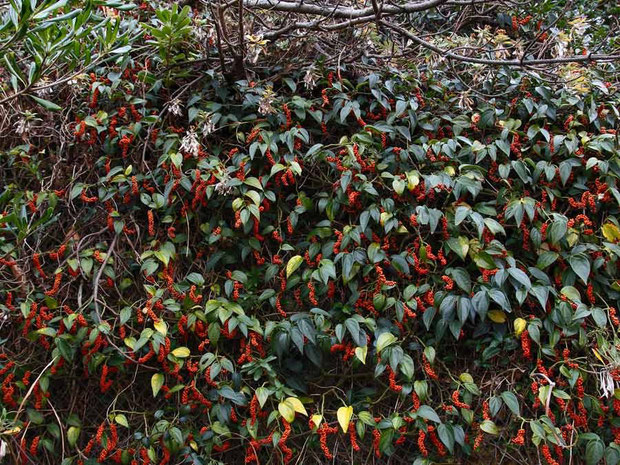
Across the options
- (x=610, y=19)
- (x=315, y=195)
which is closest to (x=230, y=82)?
(x=315, y=195)

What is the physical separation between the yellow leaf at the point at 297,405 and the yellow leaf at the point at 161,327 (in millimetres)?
538

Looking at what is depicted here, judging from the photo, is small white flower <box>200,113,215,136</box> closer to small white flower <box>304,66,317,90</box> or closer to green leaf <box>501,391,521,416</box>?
small white flower <box>304,66,317,90</box>

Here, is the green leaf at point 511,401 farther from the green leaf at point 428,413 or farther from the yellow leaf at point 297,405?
the yellow leaf at point 297,405

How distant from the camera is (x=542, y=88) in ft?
8.35

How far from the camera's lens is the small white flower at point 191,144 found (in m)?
2.33

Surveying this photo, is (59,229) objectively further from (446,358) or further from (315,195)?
(446,358)

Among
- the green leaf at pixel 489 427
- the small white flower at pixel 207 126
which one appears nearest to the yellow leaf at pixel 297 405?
the green leaf at pixel 489 427

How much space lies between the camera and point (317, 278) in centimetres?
217

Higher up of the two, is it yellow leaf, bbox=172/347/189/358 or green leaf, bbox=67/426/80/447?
yellow leaf, bbox=172/347/189/358

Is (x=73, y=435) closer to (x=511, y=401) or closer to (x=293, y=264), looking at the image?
(x=293, y=264)

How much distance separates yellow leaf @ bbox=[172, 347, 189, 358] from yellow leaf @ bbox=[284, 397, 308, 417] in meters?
0.43

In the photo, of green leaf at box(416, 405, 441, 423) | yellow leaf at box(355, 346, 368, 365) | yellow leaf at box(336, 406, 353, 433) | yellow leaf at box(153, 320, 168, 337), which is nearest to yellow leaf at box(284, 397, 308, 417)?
yellow leaf at box(336, 406, 353, 433)

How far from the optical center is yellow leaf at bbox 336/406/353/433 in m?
2.01

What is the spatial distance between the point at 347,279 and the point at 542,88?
1317 millimetres
